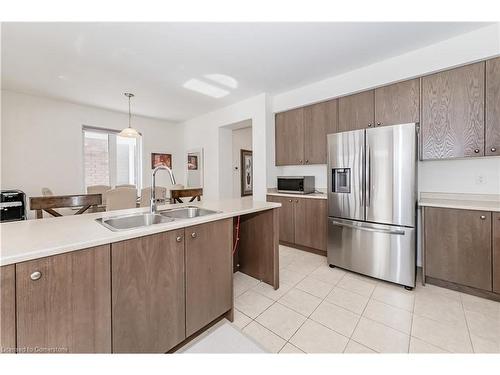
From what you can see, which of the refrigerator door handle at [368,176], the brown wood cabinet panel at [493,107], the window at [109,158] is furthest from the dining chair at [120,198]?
the brown wood cabinet panel at [493,107]

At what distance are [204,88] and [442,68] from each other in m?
3.01

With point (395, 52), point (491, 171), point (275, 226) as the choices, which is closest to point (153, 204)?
point (275, 226)

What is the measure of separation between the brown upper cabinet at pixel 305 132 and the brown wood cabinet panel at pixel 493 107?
1.45m

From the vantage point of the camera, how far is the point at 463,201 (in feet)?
7.25

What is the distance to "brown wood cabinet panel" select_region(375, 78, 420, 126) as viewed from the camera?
7.77 feet

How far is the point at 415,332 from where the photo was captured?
5.00 ft

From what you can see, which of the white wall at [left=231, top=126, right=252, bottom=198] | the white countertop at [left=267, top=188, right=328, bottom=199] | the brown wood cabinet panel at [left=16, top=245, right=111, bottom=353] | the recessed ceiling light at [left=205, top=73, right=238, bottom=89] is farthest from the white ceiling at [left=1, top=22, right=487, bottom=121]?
the white wall at [left=231, top=126, right=252, bottom=198]

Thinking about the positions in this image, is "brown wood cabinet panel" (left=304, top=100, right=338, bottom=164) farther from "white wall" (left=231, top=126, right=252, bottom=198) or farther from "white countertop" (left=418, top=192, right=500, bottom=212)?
"white wall" (left=231, top=126, right=252, bottom=198)

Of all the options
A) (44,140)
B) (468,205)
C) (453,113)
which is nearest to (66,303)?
(468,205)

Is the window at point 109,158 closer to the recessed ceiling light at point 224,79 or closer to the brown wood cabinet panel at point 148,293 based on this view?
the recessed ceiling light at point 224,79

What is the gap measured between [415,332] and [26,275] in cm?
228

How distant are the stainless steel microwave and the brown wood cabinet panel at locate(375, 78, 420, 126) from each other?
1.18m

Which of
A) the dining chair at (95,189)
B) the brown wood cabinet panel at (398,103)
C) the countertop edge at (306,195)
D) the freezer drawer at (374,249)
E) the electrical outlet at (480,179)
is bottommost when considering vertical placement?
the freezer drawer at (374,249)

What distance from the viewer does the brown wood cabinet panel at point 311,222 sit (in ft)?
9.50
